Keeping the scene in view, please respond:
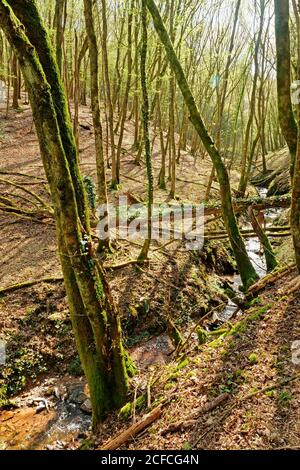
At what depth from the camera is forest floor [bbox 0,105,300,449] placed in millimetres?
3645

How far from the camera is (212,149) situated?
6914 mm

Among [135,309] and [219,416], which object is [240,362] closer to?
[219,416]

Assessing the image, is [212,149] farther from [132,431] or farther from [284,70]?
[132,431]

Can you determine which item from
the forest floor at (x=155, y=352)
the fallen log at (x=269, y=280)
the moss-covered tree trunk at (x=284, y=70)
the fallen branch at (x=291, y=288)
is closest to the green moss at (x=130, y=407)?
the forest floor at (x=155, y=352)

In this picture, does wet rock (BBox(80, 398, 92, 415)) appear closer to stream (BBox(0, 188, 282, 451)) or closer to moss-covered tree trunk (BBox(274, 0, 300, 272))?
stream (BBox(0, 188, 282, 451))

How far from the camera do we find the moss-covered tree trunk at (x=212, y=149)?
6559 millimetres

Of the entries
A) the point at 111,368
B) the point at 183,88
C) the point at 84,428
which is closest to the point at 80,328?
the point at 111,368

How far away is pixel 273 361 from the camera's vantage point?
13.7 ft

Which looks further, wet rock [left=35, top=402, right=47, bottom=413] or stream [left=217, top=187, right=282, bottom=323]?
stream [left=217, top=187, right=282, bottom=323]

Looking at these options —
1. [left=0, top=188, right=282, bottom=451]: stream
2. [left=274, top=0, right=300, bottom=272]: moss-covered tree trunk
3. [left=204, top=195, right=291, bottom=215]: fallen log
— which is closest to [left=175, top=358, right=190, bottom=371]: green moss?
[left=0, top=188, right=282, bottom=451]: stream

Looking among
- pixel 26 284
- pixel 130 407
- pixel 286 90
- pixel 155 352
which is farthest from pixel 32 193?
pixel 286 90
